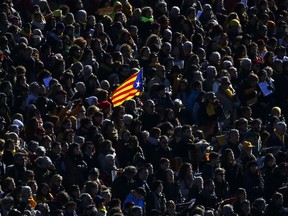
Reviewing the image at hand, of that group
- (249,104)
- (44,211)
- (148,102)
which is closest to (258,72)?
(249,104)

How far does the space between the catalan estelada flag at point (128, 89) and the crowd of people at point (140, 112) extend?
0.16 meters

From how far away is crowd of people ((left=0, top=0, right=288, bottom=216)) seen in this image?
3216 cm

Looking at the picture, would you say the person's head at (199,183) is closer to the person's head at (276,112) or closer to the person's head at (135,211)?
the person's head at (135,211)

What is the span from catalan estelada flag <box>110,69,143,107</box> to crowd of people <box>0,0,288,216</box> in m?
0.16

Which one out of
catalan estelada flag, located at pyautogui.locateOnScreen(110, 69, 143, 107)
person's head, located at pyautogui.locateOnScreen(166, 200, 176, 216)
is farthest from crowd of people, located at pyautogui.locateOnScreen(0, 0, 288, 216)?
catalan estelada flag, located at pyautogui.locateOnScreen(110, 69, 143, 107)

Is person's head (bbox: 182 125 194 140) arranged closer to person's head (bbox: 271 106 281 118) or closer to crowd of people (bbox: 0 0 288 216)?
crowd of people (bbox: 0 0 288 216)

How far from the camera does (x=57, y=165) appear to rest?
106 feet

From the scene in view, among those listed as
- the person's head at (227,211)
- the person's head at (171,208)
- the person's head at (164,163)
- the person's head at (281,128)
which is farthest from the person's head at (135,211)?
the person's head at (281,128)

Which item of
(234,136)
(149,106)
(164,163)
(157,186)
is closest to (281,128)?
(234,136)

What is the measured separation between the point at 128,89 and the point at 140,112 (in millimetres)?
459

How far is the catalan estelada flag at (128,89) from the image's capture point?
34.8 meters

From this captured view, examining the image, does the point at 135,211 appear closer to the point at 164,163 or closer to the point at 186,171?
the point at 164,163

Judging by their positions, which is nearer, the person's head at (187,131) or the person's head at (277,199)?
the person's head at (277,199)

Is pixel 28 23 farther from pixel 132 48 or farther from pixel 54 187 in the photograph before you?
pixel 54 187
